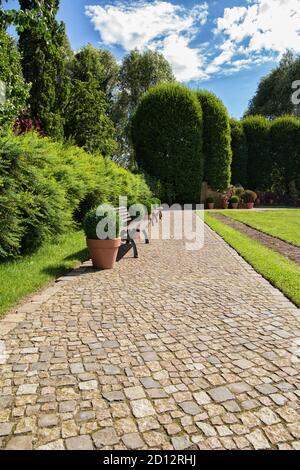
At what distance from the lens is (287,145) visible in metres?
28.3

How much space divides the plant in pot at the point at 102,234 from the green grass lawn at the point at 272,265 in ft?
9.01

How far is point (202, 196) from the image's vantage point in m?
24.5

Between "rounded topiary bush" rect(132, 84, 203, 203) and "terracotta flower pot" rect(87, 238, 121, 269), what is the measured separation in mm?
18295

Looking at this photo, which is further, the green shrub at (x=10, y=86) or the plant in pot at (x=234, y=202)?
the plant in pot at (x=234, y=202)

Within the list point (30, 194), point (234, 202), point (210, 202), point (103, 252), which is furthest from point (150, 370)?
point (234, 202)

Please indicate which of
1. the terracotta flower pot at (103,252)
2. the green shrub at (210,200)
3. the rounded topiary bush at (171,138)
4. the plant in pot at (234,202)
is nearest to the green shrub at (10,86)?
the terracotta flower pot at (103,252)

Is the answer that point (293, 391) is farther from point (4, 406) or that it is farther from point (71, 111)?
point (71, 111)

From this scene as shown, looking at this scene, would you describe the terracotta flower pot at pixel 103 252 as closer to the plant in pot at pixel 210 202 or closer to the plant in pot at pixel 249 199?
the plant in pot at pixel 210 202

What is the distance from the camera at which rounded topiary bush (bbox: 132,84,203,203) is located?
23.0 m

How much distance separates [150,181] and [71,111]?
6.60 meters

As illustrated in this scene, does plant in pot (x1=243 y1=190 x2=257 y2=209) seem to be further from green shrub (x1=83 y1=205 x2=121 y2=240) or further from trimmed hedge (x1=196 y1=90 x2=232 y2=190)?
green shrub (x1=83 y1=205 x2=121 y2=240)

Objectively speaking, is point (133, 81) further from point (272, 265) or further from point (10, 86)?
point (272, 265)

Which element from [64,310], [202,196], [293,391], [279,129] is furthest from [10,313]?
[279,129]

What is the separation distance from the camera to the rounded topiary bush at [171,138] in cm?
2302
